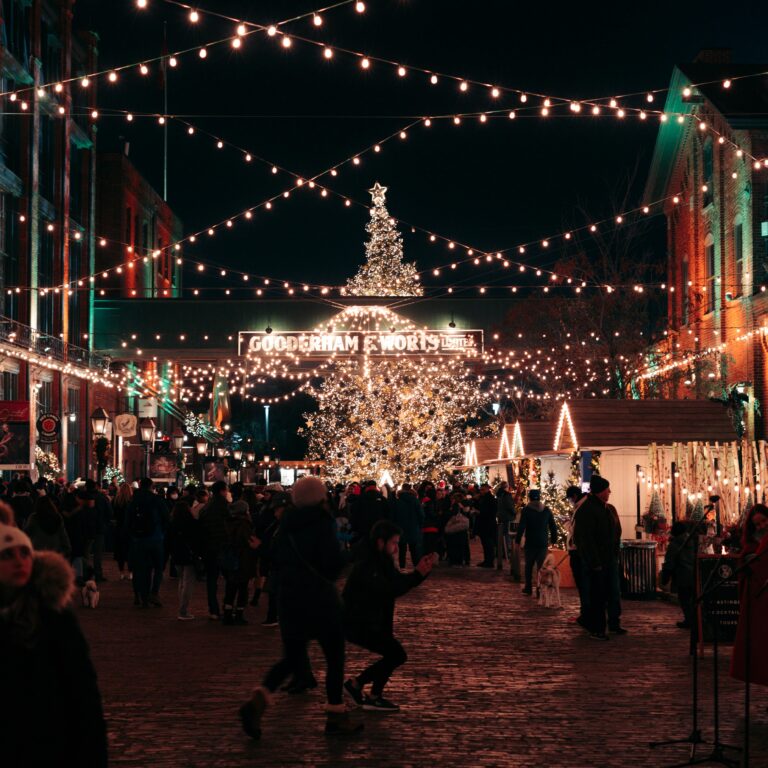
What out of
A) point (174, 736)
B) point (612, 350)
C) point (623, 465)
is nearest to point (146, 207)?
point (612, 350)

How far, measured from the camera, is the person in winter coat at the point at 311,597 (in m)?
8.64

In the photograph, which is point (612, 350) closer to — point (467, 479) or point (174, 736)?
point (467, 479)

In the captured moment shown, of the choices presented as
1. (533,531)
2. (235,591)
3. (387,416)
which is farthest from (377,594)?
(387,416)

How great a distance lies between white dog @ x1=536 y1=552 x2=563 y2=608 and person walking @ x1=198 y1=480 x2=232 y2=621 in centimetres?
442

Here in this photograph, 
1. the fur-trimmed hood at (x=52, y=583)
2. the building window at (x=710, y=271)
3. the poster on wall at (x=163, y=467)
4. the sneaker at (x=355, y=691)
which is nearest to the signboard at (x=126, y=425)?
the poster on wall at (x=163, y=467)

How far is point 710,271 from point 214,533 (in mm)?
22895

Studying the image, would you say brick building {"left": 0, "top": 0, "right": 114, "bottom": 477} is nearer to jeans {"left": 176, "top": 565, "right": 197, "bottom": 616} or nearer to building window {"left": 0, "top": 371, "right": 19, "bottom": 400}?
building window {"left": 0, "top": 371, "right": 19, "bottom": 400}

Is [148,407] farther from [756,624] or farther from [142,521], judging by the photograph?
[756,624]

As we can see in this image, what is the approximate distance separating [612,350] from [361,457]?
14.3 m

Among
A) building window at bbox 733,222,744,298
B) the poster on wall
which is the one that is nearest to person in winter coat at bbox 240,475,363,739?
building window at bbox 733,222,744,298

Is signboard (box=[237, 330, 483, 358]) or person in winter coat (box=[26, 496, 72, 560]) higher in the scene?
signboard (box=[237, 330, 483, 358])

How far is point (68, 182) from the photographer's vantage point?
154 feet

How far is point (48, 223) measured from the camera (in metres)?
45.3

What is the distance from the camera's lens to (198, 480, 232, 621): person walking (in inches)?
637
